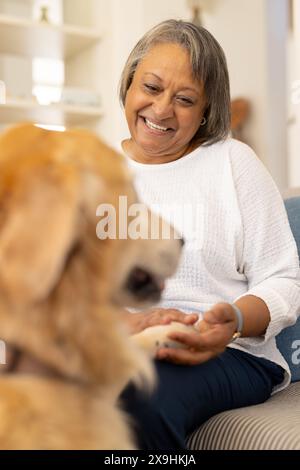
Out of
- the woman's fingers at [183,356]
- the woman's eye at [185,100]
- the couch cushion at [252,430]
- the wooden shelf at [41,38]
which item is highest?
the wooden shelf at [41,38]

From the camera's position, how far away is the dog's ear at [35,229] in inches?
30.0

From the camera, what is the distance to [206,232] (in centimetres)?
145

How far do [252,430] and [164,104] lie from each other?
71 centimetres

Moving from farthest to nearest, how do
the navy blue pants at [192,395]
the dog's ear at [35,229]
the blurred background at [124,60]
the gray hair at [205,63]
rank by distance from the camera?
the blurred background at [124,60]
the gray hair at [205,63]
the navy blue pants at [192,395]
the dog's ear at [35,229]

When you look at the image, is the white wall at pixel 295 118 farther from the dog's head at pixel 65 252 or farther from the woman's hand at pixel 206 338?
the dog's head at pixel 65 252

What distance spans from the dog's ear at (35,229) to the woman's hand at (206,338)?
46 cm

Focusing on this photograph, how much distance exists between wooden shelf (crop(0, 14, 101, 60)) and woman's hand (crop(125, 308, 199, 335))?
2.21m

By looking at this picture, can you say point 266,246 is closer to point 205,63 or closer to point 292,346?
point 292,346

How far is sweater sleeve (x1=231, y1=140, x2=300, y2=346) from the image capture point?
142 cm

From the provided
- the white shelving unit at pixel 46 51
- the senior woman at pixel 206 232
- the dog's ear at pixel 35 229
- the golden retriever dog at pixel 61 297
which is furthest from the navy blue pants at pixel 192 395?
the white shelving unit at pixel 46 51

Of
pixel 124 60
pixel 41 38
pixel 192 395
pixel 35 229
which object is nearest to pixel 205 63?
pixel 192 395

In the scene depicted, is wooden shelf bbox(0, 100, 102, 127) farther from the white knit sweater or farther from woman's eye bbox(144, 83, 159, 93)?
the white knit sweater

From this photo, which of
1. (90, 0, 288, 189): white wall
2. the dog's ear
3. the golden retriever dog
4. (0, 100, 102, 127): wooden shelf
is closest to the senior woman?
the golden retriever dog

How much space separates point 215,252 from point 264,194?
0.17 meters
